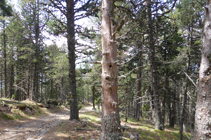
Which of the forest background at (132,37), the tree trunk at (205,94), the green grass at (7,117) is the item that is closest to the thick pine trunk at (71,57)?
the forest background at (132,37)

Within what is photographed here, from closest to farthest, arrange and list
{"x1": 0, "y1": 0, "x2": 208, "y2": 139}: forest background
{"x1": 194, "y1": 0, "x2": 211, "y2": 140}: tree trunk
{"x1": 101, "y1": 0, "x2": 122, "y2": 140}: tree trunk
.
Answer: {"x1": 101, "y1": 0, "x2": 122, "y2": 140}: tree trunk → {"x1": 194, "y1": 0, "x2": 211, "y2": 140}: tree trunk → {"x1": 0, "y1": 0, "x2": 208, "y2": 139}: forest background

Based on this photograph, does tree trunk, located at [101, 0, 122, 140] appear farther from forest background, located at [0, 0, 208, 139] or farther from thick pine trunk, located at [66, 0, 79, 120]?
thick pine trunk, located at [66, 0, 79, 120]

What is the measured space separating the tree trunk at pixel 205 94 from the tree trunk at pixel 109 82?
231cm

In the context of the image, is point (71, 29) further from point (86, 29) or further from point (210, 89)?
point (210, 89)

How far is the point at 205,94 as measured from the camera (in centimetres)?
329

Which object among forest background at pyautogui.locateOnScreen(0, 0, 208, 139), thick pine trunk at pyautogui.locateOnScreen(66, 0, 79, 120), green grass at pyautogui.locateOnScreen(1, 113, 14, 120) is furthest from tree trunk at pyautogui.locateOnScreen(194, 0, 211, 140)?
green grass at pyautogui.locateOnScreen(1, 113, 14, 120)

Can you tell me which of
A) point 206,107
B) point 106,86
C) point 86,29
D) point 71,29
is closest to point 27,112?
point 71,29

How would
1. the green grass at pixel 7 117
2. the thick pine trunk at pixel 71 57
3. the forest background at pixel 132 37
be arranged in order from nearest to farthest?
the forest background at pixel 132 37
the green grass at pixel 7 117
the thick pine trunk at pixel 71 57

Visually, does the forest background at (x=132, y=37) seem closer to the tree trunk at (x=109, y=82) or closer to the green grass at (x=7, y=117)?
the tree trunk at (x=109, y=82)

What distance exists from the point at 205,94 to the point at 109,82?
2755mm

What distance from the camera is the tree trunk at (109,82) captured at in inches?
123

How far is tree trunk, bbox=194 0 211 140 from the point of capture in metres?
3.22

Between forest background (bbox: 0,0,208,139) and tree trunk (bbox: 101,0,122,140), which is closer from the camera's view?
tree trunk (bbox: 101,0,122,140)

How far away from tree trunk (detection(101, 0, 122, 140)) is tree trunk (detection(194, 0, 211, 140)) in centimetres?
231
